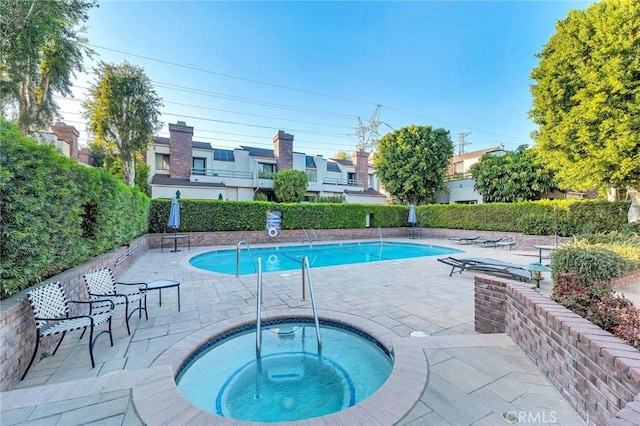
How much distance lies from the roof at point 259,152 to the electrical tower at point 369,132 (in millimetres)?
18838

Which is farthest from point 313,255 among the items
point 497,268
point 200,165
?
point 200,165

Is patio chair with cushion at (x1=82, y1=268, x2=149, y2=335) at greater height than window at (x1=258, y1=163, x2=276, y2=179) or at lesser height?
lesser

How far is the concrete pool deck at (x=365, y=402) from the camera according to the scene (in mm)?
2068

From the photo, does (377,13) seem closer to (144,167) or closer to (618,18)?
(618,18)

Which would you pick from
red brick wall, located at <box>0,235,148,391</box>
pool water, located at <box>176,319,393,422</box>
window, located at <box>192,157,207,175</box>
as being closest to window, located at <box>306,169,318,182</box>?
window, located at <box>192,157,207,175</box>

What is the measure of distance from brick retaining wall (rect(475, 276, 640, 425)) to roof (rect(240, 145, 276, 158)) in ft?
87.3

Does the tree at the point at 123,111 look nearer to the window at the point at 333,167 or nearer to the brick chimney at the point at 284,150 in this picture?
the brick chimney at the point at 284,150

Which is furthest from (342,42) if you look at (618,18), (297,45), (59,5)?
(59,5)

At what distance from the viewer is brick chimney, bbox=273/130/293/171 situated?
2644cm

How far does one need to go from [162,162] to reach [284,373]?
2572 centimetres

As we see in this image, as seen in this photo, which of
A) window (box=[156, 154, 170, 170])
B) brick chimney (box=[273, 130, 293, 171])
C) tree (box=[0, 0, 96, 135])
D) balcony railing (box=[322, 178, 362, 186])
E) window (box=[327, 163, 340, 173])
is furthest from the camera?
window (box=[327, 163, 340, 173])

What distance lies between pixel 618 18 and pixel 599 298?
12.3 m

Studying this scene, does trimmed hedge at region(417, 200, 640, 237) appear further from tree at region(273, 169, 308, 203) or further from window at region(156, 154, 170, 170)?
window at region(156, 154, 170, 170)

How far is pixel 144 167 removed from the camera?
21984 mm
